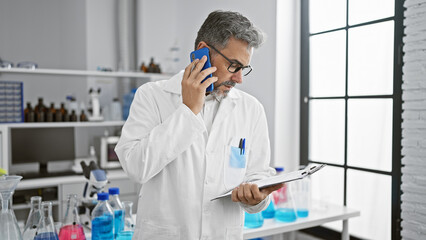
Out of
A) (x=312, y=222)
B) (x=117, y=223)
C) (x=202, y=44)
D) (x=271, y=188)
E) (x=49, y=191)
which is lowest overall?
(x=49, y=191)

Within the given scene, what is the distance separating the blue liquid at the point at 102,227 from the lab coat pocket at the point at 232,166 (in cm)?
59

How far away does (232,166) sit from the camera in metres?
1.37

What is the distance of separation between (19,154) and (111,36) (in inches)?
61.8

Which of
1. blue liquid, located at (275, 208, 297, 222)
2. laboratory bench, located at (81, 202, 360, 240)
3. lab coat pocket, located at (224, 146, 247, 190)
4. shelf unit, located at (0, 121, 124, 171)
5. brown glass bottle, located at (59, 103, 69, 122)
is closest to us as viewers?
lab coat pocket, located at (224, 146, 247, 190)

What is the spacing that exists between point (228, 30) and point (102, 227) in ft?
3.28

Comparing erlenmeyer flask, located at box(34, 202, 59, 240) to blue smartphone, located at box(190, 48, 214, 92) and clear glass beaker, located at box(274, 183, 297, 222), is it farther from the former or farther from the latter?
clear glass beaker, located at box(274, 183, 297, 222)

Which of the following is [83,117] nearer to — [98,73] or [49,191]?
[98,73]

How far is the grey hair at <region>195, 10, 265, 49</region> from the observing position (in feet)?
4.16

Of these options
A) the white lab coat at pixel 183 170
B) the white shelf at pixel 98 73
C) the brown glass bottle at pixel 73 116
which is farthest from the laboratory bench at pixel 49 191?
the white lab coat at pixel 183 170

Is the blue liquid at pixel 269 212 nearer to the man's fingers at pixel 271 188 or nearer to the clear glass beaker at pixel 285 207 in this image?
the clear glass beaker at pixel 285 207

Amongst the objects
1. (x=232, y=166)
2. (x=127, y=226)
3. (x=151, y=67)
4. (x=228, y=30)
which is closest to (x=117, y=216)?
(x=127, y=226)

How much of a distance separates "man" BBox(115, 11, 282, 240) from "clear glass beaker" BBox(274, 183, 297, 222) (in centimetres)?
69

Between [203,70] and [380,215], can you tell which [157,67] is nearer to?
[380,215]

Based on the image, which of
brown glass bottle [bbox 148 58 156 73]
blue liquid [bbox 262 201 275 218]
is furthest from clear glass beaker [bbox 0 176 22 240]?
brown glass bottle [bbox 148 58 156 73]
